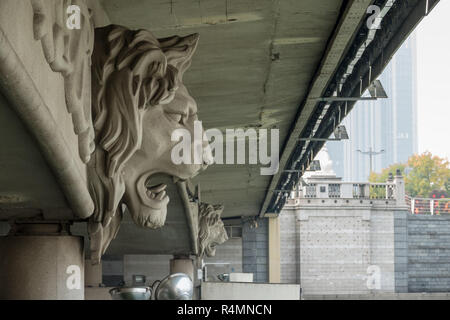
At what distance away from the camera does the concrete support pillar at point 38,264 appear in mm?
7211

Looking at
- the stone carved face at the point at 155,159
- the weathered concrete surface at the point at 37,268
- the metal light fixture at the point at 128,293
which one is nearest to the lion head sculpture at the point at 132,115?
the stone carved face at the point at 155,159

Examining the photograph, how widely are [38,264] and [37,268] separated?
0.11 feet

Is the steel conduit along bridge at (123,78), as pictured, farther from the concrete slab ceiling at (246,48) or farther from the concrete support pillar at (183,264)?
the concrete support pillar at (183,264)

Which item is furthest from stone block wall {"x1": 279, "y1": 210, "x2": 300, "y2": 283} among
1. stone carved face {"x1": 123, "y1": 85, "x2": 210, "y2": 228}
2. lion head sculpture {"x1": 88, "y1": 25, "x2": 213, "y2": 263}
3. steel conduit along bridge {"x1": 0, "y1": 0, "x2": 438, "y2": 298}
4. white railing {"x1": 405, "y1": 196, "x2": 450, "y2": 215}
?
lion head sculpture {"x1": 88, "y1": 25, "x2": 213, "y2": 263}

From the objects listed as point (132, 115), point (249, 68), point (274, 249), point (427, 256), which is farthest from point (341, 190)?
point (132, 115)

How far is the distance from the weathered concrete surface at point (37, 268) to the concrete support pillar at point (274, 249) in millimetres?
45122

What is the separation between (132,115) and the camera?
6441mm

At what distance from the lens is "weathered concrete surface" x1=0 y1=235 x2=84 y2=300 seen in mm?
7207

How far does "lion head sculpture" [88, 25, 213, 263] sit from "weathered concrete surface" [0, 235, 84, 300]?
1.06 ft

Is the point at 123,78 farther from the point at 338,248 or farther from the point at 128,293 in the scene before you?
the point at 338,248

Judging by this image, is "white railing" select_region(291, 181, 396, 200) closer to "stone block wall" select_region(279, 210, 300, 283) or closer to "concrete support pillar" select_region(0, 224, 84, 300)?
"stone block wall" select_region(279, 210, 300, 283)

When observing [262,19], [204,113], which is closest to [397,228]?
[204,113]
